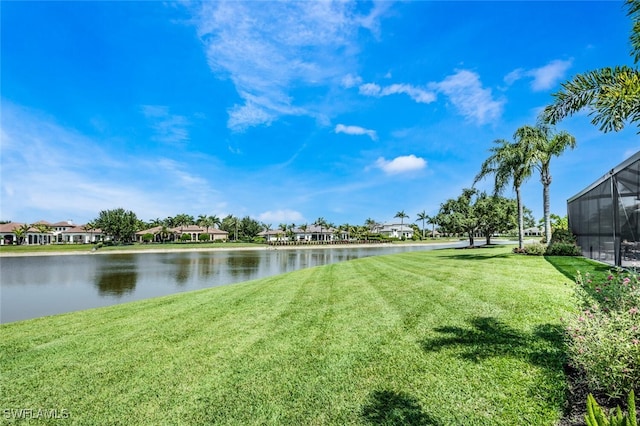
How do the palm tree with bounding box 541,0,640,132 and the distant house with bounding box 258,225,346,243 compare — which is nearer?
the palm tree with bounding box 541,0,640,132

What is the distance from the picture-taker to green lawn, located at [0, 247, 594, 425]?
4188 millimetres

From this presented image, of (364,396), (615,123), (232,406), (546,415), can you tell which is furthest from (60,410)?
(615,123)

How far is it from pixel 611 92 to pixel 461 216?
39.7m

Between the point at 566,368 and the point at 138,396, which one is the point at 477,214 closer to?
the point at 566,368

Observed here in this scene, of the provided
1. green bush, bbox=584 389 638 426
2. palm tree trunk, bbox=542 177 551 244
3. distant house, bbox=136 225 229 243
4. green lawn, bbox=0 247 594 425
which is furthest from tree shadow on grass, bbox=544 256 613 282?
distant house, bbox=136 225 229 243

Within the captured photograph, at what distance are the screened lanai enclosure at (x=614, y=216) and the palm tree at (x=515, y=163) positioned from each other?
390cm

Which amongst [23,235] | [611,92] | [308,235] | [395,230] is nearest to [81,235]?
[23,235]

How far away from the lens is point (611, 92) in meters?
5.66

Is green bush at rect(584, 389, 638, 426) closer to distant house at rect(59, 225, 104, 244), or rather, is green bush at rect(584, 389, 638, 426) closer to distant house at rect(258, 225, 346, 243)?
distant house at rect(258, 225, 346, 243)

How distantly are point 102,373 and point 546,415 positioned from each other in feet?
22.2

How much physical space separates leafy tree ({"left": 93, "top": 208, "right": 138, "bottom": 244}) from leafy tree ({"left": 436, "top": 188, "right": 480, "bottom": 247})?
78161 millimetres

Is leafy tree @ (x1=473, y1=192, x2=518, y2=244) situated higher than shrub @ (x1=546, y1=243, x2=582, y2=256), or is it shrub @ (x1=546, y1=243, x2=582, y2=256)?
leafy tree @ (x1=473, y1=192, x2=518, y2=244)

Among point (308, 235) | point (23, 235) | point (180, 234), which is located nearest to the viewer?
point (23, 235)

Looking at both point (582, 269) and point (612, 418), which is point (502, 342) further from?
point (582, 269)
